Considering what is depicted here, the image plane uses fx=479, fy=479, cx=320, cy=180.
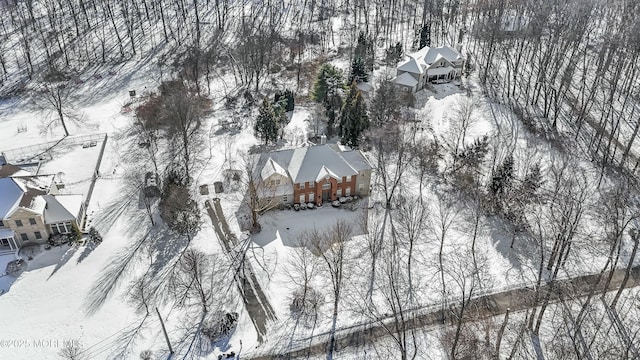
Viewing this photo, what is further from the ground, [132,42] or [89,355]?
[132,42]

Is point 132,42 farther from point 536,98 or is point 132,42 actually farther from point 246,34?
point 536,98

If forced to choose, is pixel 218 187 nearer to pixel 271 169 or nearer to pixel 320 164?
pixel 271 169

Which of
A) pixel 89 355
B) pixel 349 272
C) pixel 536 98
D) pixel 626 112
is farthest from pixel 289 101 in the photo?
pixel 626 112

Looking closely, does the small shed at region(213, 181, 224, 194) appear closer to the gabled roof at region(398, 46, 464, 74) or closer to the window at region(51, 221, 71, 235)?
the window at region(51, 221, 71, 235)

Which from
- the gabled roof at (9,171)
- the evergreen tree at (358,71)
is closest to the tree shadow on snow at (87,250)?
the gabled roof at (9,171)

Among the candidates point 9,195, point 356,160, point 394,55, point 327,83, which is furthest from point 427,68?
point 9,195

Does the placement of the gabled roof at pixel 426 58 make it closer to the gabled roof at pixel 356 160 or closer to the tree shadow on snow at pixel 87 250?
the gabled roof at pixel 356 160
